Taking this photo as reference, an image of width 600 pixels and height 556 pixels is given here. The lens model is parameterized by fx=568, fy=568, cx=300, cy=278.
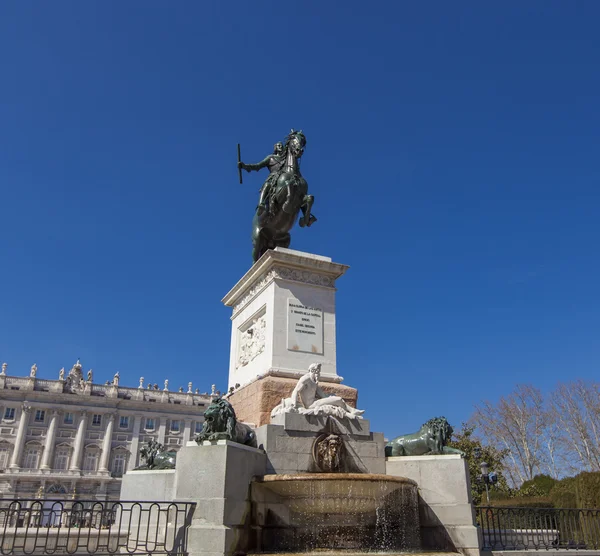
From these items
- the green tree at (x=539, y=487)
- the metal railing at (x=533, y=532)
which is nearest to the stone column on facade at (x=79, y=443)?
the green tree at (x=539, y=487)

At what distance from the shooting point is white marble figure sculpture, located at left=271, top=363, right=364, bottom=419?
9.67 m

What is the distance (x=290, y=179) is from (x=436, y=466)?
6819mm

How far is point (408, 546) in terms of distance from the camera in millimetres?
8758

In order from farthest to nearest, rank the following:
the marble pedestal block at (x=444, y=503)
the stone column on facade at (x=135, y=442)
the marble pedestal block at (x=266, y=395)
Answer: the stone column on facade at (x=135, y=442), the marble pedestal block at (x=266, y=395), the marble pedestal block at (x=444, y=503)

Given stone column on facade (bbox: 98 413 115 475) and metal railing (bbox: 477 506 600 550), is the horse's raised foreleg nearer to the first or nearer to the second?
metal railing (bbox: 477 506 600 550)

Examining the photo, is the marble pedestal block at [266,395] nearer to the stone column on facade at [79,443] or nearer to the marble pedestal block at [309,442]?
the marble pedestal block at [309,442]

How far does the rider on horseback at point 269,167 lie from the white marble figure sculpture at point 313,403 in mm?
4593

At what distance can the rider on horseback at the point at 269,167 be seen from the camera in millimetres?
13109

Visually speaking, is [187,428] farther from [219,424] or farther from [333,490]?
[333,490]

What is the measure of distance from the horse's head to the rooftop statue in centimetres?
19

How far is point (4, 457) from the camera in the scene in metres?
86.7

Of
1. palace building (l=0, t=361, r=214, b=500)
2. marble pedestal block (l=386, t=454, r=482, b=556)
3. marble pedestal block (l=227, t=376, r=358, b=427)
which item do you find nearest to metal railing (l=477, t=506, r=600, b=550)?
marble pedestal block (l=386, t=454, r=482, b=556)

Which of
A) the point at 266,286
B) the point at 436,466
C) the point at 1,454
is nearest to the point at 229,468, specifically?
the point at 436,466

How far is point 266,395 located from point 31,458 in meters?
91.4
